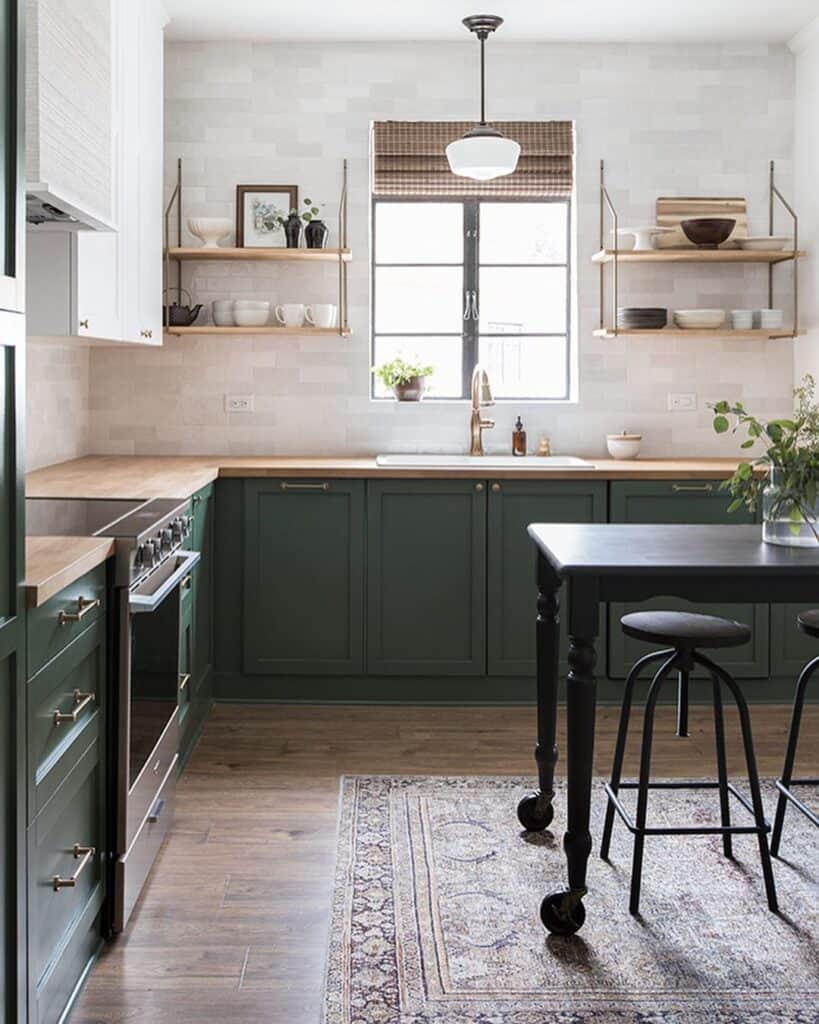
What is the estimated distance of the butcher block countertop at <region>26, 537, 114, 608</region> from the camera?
2.11 m

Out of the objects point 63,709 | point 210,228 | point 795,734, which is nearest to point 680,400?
point 210,228

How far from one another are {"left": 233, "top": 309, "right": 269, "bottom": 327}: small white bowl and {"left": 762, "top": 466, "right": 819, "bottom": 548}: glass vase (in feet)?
8.90

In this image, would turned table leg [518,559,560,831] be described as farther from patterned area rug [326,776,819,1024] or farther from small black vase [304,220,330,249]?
small black vase [304,220,330,249]

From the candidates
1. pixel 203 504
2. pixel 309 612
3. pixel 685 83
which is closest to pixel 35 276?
pixel 203 504

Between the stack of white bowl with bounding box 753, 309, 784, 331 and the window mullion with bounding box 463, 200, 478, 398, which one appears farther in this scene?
the window mullion with bounding box 463, 200, 478, 398

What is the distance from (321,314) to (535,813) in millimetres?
2523

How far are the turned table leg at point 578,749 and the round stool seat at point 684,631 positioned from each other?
0.96ft

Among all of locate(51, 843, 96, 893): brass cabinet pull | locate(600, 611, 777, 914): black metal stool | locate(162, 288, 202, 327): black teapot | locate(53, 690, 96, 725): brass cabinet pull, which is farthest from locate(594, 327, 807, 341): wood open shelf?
locate(51, 843, 96, 893): brass cabinet pull

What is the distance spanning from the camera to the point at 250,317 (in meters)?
5.16

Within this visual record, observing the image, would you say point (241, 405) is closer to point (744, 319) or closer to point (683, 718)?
point (744, 319)

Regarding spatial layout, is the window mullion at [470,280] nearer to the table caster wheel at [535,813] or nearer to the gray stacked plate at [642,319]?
the gray stacked plate at [642,319]

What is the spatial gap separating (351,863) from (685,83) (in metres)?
3.81

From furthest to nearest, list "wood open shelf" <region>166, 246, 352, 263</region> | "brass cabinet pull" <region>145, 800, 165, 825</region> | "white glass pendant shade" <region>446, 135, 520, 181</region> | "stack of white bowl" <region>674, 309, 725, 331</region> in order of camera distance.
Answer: "stack of white bowl" <region>674, 309, 725, 331</region>
"wood open shelf" <region>166, 246, 352, 263</region>
"white glass pendant shade" <region>446, 135, 520, 181</region>
"brass cabinet pull" <region>145, 800, 165, 825</region>

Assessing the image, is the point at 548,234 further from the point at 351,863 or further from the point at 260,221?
the point at 351,863
